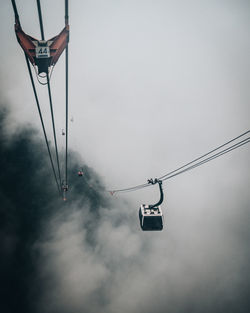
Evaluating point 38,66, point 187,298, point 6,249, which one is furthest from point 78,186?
point 187,298

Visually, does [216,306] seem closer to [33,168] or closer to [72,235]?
[72,235]

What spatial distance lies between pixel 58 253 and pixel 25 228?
39196 mm

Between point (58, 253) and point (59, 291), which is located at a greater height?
point (58, 253)

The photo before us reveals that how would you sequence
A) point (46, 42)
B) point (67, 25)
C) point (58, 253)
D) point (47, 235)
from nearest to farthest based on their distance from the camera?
point (67, 25), point (46, 42), point (47, 235), point (58, 253)

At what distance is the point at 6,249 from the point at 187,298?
21864 cm

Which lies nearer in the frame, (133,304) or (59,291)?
(59,291)

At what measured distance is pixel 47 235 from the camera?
7188cm

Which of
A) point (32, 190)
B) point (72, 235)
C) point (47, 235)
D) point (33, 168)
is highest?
point (33, 168)

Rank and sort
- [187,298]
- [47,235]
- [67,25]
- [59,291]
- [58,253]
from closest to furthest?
[67,25], [47,235], [58,253], [59,291], [187,298]

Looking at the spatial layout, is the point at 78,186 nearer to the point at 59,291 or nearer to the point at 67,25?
the point at 67,25

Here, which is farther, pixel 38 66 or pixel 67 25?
pixel 38 66

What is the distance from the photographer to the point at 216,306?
196125 mm

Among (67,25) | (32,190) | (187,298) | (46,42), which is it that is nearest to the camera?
(67,25)

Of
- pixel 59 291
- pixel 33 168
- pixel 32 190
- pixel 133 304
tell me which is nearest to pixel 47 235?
pixel 32 190
